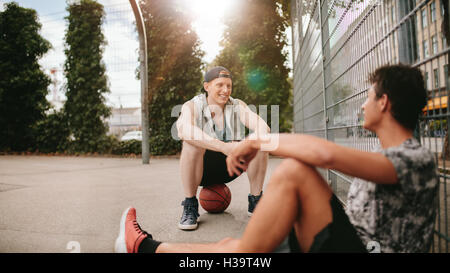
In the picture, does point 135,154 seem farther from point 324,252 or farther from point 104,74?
point 324,252

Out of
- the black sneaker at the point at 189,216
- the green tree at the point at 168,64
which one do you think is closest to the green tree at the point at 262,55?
the green tree at the point at 168,64

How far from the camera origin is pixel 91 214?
3211 mm

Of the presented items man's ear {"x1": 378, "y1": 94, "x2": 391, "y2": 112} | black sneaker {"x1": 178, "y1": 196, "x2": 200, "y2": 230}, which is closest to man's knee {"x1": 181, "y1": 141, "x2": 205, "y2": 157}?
black sneaker {"x1": 178, "y1": 196, "x2": 200, "y2": 230}

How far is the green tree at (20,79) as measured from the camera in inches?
513

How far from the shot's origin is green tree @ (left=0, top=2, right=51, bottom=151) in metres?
13.0

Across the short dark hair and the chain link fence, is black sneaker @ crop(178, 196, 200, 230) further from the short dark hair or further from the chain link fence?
the short dark hair

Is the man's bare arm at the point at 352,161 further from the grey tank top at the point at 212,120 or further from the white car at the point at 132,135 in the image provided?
the white car at the point at 132,135

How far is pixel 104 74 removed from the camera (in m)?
12.4

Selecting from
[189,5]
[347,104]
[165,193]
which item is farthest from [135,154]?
[347,104]

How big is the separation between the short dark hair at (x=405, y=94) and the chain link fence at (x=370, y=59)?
25cm

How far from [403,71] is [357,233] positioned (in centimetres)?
74

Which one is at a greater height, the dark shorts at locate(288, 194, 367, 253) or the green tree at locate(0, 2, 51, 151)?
the green tree at locate(0, 2, 51, 151)

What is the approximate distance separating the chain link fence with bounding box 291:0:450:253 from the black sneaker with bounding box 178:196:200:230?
58.6 inches
